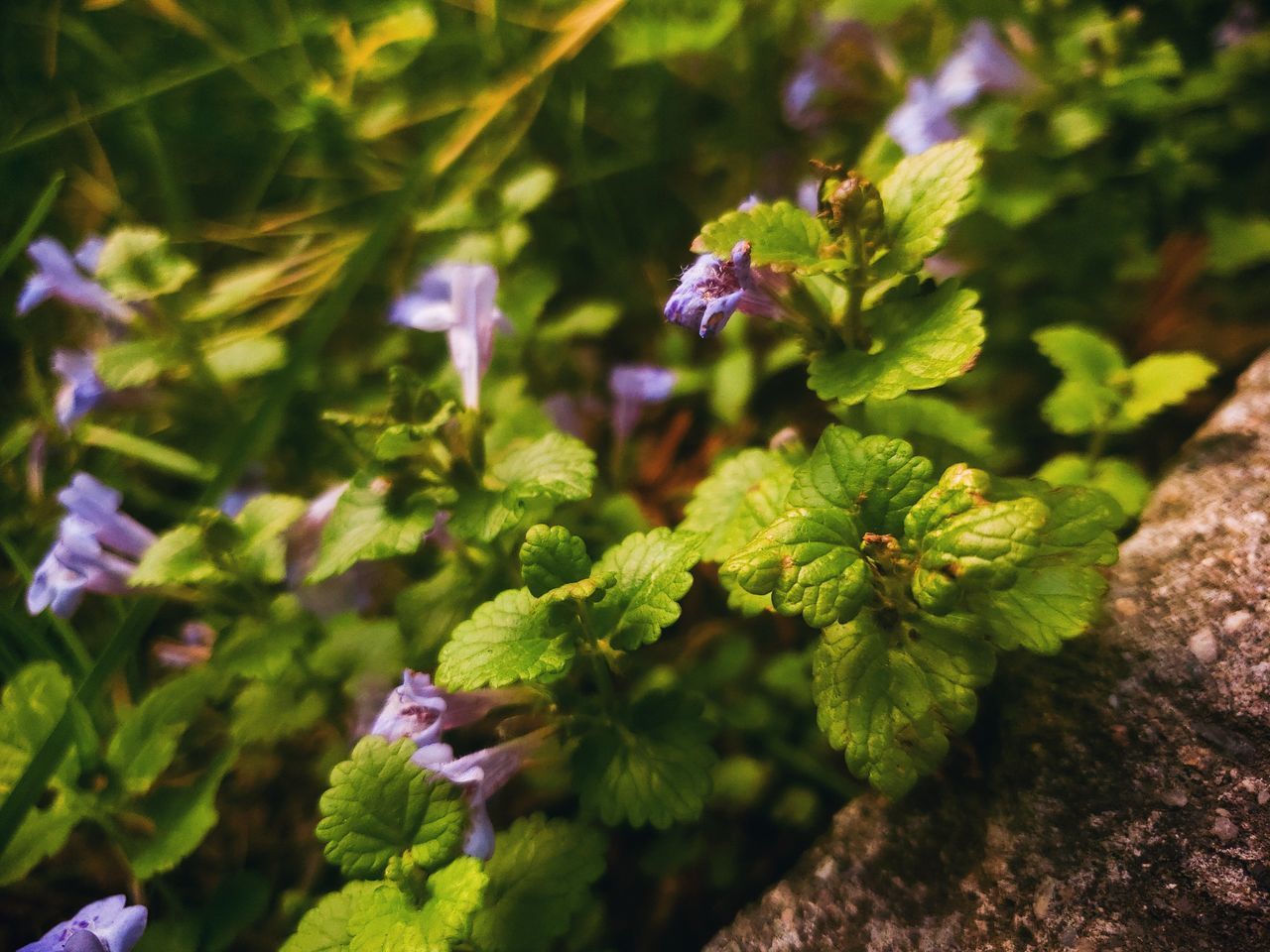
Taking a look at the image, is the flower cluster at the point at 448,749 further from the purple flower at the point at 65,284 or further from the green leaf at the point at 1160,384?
the purple flower at the point at 65,284

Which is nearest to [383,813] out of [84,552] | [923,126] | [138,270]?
[84,552]

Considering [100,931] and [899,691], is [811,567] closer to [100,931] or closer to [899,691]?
[899,691]

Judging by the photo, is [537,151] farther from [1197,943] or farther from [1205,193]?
[1197,943]

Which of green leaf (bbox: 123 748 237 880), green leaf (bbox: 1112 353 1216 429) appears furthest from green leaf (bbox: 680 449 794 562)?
green leaf (bbox: 123 748 237 880)

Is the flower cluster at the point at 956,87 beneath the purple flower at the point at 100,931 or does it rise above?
above

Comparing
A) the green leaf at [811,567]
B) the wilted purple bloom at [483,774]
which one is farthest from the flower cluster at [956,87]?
the wilted purple bloom at [483,774]

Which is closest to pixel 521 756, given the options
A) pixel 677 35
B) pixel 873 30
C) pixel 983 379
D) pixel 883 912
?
pixel 883 912
